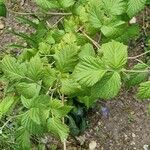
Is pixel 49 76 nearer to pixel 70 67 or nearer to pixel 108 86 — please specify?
pixel 70 67

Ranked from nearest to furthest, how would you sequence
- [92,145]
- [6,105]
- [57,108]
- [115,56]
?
[115,56] < [57,108] < [6,105] < [92,145]

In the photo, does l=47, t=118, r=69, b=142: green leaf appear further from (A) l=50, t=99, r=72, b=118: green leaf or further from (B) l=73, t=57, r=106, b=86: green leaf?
(B) l=73, t=57, r=106, b=86: green leaf

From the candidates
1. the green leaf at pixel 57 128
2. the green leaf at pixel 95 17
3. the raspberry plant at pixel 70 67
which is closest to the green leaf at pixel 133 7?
the raspberry plant at pixel 70 67

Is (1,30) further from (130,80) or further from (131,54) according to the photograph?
(130,80)

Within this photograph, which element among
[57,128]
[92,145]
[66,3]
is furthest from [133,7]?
[92,145]

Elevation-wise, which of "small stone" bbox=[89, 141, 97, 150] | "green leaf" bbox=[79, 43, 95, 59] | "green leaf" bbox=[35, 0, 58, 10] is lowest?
"small stone" bbox=[89, 141, 97, 150]

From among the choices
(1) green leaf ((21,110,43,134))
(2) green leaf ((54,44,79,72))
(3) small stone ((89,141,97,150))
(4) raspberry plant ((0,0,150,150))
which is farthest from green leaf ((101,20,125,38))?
(3) small stone ((89,141,97,150))
